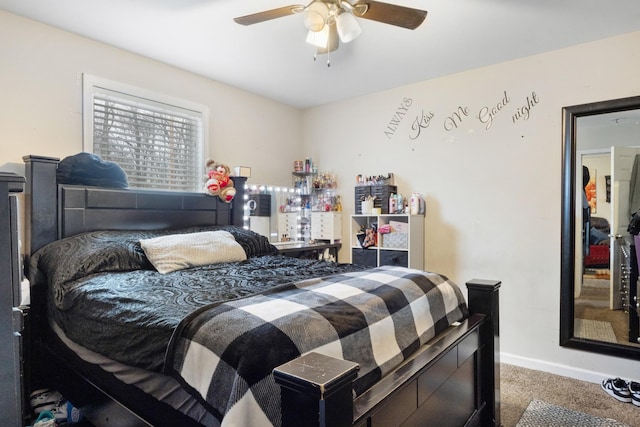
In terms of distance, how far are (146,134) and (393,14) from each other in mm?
2129

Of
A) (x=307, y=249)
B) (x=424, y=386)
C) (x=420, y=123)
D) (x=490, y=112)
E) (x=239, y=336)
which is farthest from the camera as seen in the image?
(x=307, y=249)

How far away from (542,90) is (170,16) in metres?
2.72

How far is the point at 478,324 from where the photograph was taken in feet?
5.81

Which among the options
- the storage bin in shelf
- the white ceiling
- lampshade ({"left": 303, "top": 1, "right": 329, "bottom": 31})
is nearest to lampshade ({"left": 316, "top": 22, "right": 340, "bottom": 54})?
lampshade ({"left": 303, "top": 1, "right": 329, "bottom": 31})

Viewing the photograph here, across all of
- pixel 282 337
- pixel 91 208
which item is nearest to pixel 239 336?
pixel 282 337

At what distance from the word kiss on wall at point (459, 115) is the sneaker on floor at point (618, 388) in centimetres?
196

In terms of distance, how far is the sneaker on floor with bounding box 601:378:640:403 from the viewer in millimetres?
2329

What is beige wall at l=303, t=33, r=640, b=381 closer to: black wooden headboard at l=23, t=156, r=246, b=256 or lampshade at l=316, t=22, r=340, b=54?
lampshade at l=316, t=22, r=340, b=54

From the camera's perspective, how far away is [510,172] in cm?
295

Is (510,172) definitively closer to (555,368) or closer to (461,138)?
(461,138)

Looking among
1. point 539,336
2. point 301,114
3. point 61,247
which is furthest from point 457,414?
point 301,114

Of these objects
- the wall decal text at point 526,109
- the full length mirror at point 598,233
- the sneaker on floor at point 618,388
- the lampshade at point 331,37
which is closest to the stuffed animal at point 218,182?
the lampshade at point 331,37

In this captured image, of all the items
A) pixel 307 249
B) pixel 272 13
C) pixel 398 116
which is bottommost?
pixel 307 249

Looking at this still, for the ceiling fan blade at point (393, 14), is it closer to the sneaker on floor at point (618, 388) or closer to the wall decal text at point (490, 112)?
the wall decal text at point (490, 112)
